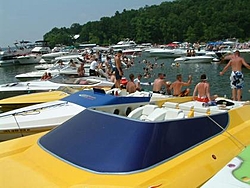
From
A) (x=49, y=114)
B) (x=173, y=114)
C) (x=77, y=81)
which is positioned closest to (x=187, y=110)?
(x=173, y=114)

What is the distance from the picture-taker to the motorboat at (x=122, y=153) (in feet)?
10.2

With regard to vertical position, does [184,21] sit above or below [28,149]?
above

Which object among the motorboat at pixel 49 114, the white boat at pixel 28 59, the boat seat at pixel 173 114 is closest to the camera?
the boat seat at pixel 173 114

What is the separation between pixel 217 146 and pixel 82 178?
5.98 ft

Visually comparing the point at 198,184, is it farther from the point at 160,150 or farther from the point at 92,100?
the point at 92,100

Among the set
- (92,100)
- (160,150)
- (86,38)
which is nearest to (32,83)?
(92,100)

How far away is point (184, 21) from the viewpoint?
113750 millimetres

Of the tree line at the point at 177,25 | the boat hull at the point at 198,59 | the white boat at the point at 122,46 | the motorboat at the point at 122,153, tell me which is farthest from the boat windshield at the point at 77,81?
the tree line at the point at 177,25

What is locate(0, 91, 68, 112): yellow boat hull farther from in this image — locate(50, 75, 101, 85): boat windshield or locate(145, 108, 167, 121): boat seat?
locate(145, 108, 167, 121): boat seat

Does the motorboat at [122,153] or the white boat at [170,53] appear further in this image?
the white boat at [170,53]

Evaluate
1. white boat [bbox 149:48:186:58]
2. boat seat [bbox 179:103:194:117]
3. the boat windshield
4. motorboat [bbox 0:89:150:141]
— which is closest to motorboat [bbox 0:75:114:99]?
the boat windshield

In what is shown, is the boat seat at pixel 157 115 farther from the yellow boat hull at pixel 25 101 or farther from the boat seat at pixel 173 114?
the yellow boat hull at pixel 25 101

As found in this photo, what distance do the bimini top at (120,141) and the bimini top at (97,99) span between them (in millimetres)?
3465

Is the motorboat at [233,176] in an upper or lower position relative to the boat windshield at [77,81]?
upper
